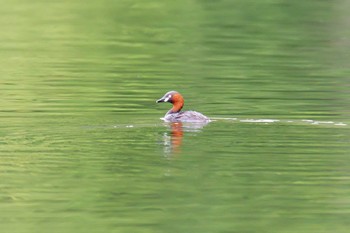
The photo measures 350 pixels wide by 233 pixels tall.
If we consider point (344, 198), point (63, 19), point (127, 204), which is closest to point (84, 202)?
point (127, 204)

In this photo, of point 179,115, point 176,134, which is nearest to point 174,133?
point 176,134

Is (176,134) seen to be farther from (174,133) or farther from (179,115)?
(179,115)

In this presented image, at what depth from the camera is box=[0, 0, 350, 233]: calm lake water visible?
1238 centimetres

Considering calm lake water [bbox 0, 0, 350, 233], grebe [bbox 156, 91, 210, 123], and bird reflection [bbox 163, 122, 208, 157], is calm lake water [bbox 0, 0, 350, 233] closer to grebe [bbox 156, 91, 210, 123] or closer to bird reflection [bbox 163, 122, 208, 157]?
bird reflection [bbox 163, 122, 208, 157]

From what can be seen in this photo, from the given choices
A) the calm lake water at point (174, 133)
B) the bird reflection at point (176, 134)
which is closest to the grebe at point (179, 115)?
the bird reflection at point (176, 134)

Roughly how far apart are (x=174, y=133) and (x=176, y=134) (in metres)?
0.08

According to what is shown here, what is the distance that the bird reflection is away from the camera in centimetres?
1510

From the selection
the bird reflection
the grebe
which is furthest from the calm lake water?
the grebe

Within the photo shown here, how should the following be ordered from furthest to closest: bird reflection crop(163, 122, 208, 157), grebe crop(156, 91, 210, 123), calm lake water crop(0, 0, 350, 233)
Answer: grebe crop(156, 91, 210, 123) < bird reflection crop(163, 122, 208, 157) < calm lake water crop(0, 0, 350, 233)

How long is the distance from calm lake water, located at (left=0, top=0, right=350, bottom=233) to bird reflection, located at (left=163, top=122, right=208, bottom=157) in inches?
1.0

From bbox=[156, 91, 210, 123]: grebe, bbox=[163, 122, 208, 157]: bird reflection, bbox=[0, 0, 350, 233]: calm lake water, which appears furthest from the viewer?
bbox=[156, 91, 210, 123]: grebe

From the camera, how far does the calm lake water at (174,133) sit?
12383mm

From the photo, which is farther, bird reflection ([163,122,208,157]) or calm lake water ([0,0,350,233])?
bird reflection ([163,122,208,157])

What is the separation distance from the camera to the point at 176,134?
53.5ft
